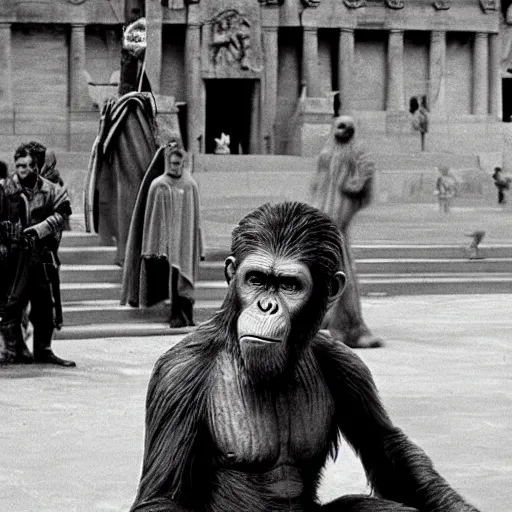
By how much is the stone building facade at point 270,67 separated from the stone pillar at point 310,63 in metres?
0.04

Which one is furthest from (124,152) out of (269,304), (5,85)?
(5,85)

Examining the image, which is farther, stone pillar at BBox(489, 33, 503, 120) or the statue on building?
stone pillar at BBox(489, 33, 503, 120)

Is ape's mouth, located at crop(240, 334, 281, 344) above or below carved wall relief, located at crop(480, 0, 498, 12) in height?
below

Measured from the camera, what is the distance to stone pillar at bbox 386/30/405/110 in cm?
4778

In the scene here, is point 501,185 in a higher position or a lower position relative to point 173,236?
lower

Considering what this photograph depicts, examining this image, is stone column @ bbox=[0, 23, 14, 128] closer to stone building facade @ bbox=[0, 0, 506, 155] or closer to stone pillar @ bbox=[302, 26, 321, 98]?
stone building facade @ bbox=[0, 0, 506, 155]

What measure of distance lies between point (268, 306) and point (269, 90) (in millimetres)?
42527

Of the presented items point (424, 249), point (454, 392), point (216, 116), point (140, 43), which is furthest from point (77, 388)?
point (216, 116)

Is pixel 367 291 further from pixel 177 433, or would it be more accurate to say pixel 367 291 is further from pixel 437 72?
pixel 437 72

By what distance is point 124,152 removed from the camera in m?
15.3

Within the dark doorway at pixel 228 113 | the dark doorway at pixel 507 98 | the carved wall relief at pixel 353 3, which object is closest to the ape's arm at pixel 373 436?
the dark doorway at pixel 228 113

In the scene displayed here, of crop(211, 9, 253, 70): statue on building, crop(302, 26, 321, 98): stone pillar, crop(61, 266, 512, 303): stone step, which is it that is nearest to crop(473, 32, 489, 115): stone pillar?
crop(302, 26, 321, 98): stone pillar

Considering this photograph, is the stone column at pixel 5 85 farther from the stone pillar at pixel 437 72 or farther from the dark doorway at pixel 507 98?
the dark doorway at pixel 507 98

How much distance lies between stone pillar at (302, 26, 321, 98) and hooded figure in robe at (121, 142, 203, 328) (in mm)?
32042
